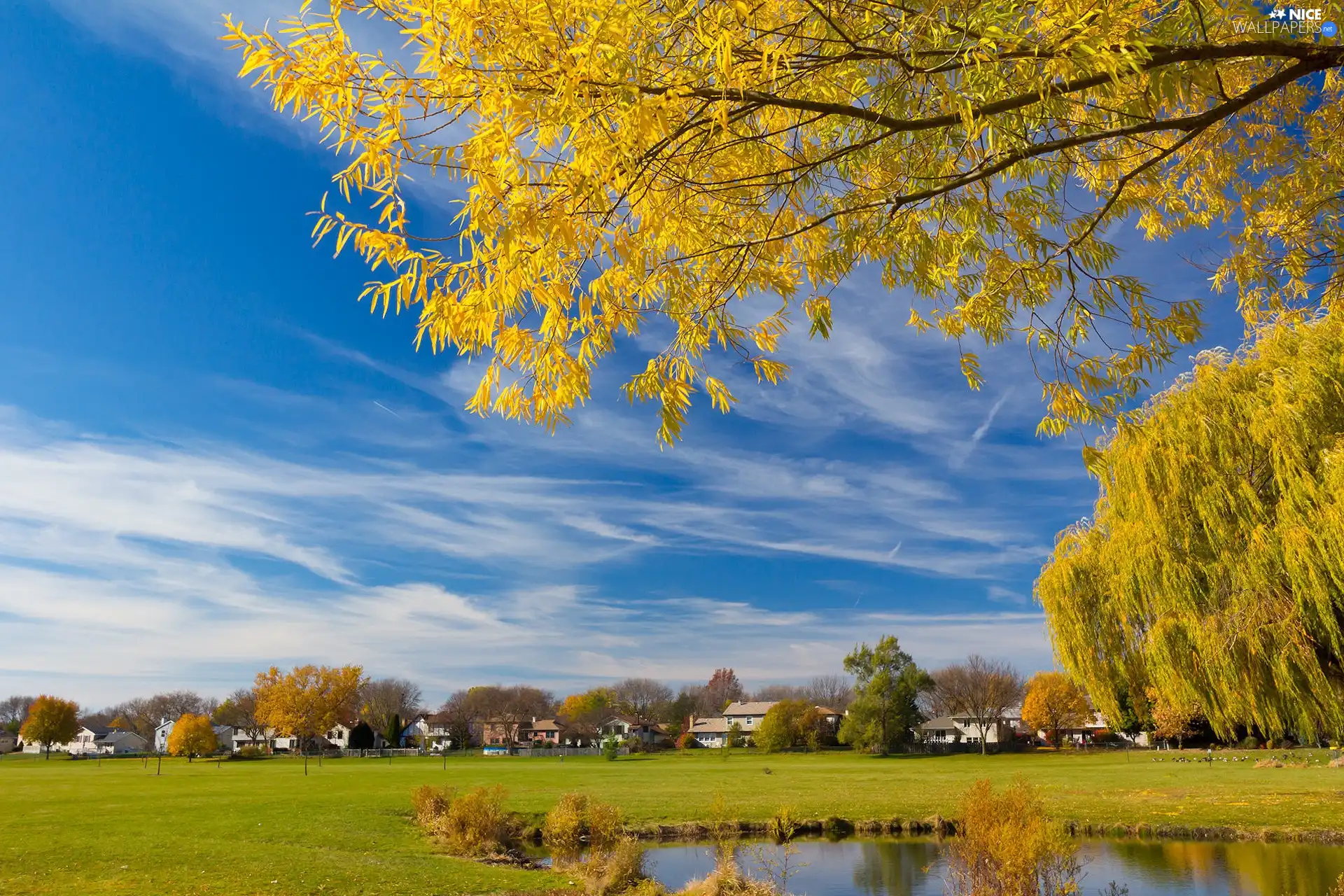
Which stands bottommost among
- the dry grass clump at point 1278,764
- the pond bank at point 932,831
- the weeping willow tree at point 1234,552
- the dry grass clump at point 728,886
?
the dry grass clump at point 1278,764

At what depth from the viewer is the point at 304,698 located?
49.8 metres

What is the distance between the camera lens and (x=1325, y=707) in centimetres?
1125

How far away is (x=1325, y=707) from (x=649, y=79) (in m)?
13.3

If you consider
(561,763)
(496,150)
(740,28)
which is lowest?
(561,763)

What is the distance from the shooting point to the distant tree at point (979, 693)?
76.4 metres

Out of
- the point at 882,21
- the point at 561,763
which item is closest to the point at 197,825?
the point at 882,21

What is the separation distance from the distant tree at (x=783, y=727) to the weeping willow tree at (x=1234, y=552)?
206ft

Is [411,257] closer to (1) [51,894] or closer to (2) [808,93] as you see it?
(2) [808,93]

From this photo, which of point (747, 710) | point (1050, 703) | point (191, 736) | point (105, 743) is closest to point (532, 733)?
point (747, 710)

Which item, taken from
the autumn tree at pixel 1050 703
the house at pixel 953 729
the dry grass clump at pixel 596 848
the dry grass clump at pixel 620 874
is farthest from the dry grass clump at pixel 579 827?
the house at pixel 953 729

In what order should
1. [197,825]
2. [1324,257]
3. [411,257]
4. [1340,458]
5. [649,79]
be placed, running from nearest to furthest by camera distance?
[649,79], [411,257], [1324,257], [1340,458], [197,825]

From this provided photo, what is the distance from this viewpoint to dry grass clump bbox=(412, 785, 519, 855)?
19344 mm

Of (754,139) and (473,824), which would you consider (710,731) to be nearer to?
(473,824)

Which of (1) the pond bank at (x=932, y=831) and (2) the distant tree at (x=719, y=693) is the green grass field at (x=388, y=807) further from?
(2) the distant tree at (x=719, y=693)
